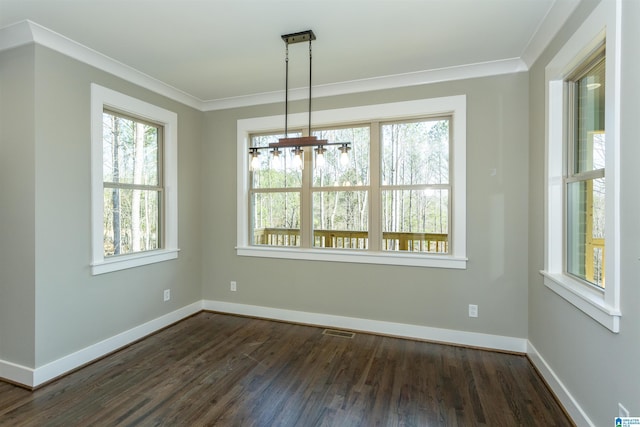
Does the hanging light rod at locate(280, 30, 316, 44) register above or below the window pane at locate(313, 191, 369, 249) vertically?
above

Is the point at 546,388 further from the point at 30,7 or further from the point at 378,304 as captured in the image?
the point at 30,7

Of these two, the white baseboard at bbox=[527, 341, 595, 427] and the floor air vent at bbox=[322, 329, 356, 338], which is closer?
the white baseboard at bbox=[527, 341, 595, 427]

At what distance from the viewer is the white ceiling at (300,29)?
7.22 feet

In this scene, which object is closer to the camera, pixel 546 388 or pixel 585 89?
pixel 585 89

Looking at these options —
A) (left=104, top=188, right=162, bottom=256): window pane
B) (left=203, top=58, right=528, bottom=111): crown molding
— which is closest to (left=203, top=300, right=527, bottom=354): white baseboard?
(left=104, top=188, right=162, bottom=256): window pane

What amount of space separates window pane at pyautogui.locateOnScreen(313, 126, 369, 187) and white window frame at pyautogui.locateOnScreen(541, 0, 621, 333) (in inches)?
67.5

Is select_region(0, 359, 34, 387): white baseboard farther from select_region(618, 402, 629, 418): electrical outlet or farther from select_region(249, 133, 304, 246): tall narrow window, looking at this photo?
select_region(618, 402, 629, 418): electrical outlet

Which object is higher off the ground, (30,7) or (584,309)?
(30,7)

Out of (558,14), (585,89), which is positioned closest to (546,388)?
(585,89)

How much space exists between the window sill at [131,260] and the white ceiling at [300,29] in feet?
6.21

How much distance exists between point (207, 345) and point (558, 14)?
13.2ft

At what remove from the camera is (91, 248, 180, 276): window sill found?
9.69 feet

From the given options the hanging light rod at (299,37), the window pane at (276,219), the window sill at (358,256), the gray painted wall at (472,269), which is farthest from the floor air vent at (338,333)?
the hanging light rod at (299,37)

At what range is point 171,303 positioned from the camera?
3.84 m
